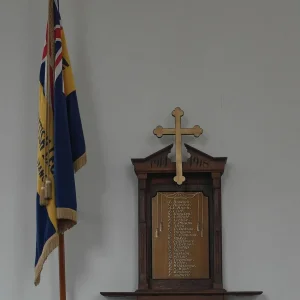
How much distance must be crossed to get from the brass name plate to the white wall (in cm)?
14

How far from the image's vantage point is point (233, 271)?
12.9 feet

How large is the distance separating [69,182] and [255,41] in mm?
1481

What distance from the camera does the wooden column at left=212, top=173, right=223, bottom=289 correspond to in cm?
386

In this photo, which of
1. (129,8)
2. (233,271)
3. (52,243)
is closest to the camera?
(52,243)

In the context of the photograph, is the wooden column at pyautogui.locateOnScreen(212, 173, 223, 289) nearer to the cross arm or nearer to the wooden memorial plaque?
the wooden memorial plaque

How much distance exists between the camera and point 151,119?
4.10 meters

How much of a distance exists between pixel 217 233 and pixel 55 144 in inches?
42.0

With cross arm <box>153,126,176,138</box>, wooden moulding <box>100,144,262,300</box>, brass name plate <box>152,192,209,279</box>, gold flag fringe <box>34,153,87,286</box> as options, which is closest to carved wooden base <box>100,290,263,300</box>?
wooden moulding <box>100,144,262,300</box>

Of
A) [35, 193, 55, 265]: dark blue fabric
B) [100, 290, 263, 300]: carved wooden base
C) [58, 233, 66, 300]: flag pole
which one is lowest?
[100, 290, 263, 300]: carved wooden base

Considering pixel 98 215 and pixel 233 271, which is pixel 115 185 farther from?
pixel 233 271

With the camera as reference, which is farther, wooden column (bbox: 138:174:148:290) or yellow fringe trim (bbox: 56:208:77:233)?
wooden column (bbox: 138:174:148:290)

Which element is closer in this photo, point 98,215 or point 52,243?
point 52,243

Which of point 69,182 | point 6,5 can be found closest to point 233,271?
point 69,182

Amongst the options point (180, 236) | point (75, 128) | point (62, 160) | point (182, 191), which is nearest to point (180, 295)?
point (180, 236)
